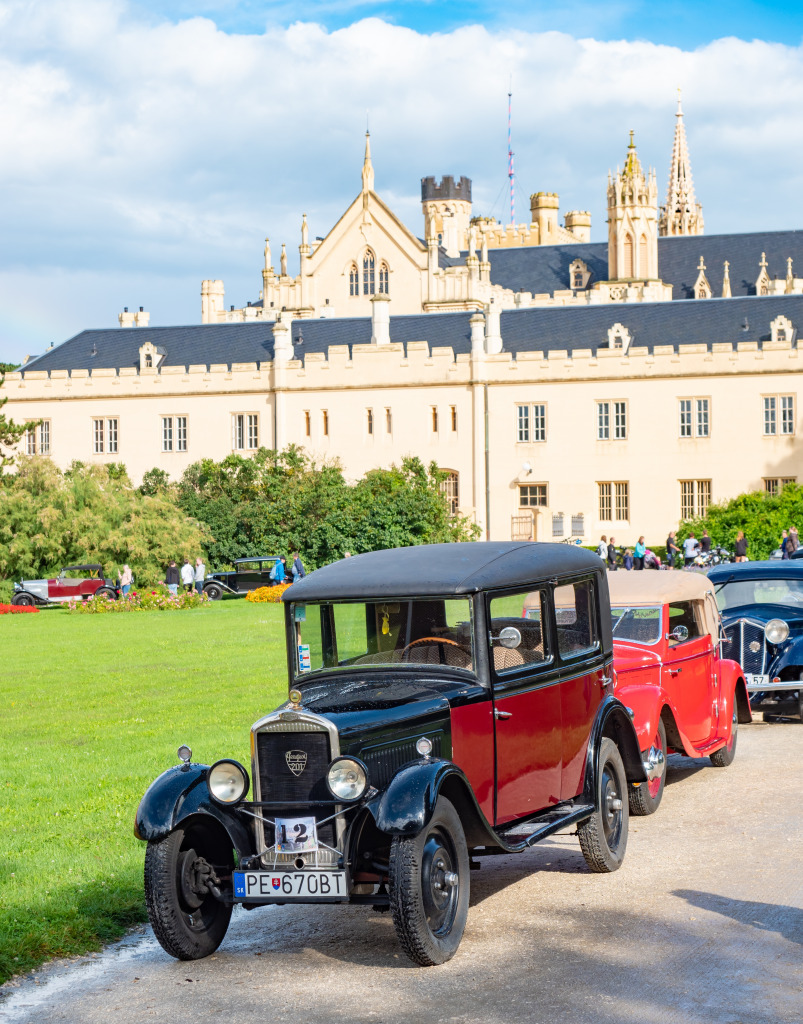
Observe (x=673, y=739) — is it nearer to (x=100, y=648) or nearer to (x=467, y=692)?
(x=467, y=692)

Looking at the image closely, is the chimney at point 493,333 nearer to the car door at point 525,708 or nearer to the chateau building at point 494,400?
the chateau building at point 494,400

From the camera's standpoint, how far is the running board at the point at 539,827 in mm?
7957

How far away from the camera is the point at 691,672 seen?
483 inches

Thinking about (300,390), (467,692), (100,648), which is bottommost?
(100,648)

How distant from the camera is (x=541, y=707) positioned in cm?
865

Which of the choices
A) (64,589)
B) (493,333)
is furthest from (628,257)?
(64,589)

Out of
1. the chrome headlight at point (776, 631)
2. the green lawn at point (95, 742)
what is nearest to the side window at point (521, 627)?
the green lawn at point (95, 742)

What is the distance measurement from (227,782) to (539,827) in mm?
2100

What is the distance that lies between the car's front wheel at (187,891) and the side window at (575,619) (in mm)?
2744

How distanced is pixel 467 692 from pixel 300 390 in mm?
57545

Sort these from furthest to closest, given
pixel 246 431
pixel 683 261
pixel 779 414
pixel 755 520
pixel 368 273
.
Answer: pixel 683 261 < pixel 368 273 < pixel 246 431 < pixel 779 414 < pixel 755 520

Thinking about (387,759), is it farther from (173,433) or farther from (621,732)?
(173,433)

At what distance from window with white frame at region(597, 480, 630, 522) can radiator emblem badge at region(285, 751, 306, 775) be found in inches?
2216

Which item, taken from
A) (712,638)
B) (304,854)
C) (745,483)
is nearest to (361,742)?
(304,854)
